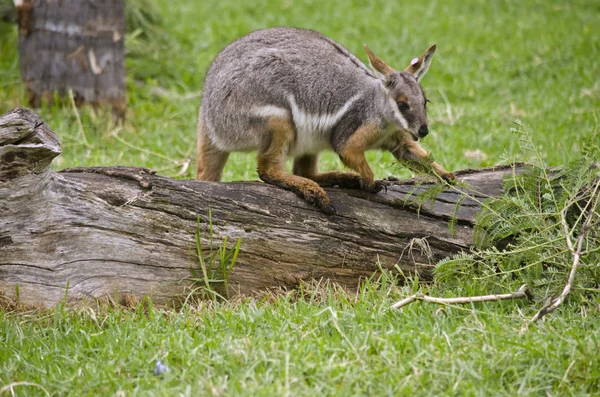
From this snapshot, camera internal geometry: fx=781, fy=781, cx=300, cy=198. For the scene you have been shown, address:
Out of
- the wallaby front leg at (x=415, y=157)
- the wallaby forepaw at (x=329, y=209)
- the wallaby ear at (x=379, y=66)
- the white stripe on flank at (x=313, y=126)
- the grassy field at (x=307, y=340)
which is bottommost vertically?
the grassy field at (x=307, y=340)

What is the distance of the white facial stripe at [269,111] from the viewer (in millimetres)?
5160

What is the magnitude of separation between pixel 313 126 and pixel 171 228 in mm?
1318

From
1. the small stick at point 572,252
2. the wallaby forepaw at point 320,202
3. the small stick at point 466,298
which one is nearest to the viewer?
the small stick at point 572,252

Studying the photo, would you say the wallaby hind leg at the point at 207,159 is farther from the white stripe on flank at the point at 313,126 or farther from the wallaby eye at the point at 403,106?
the wallaby eye at the point at 403,106

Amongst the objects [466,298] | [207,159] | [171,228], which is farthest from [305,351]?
[207,159]

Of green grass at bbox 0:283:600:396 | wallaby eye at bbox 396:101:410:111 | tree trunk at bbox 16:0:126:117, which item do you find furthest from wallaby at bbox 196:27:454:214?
tree trunk at bbox 16:0:126:117

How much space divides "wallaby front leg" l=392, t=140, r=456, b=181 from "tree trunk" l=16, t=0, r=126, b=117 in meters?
4.01

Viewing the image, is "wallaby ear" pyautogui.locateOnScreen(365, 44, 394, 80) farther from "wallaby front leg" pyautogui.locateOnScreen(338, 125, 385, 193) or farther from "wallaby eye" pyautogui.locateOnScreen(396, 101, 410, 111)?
"wallaby front leg" pyautogui.locateOnScreen(338, 125, 385, 193)

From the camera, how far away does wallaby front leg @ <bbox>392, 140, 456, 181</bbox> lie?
5.02 metres

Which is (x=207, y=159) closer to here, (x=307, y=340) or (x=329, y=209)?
(x=329, y=209)

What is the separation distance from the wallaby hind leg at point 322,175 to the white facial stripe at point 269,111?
0.51m

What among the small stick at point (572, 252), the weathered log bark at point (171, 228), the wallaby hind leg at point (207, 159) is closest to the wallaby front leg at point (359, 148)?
the weathered log bark at point (171, 228)

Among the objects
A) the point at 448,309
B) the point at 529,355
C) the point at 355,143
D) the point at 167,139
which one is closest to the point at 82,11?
the point at 167,139

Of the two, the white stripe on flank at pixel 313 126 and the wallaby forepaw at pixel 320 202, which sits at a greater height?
the white stripe on flank at pixel 313 126
